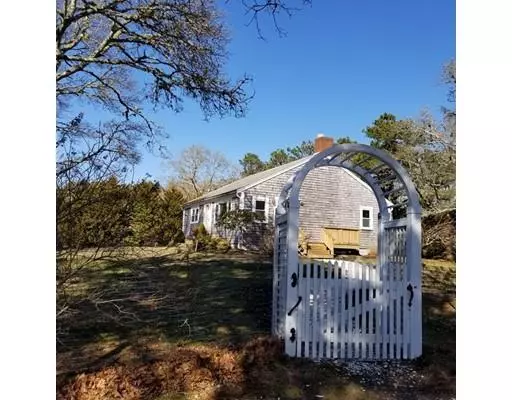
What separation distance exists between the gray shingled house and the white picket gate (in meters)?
5.51

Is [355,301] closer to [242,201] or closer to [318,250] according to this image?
[318,250]

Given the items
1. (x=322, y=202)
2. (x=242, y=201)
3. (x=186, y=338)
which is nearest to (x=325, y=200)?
(x=322, y=202)

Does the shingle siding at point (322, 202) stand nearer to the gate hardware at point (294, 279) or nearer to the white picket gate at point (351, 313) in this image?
the white picket gate at point (351, 313)

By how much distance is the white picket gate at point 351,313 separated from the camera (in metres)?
2.60

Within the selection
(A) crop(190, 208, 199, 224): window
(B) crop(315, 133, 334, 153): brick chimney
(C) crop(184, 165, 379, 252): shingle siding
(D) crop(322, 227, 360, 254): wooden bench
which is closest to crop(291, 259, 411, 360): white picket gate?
(D) crop(322, 227, 360, 254): wooden bench

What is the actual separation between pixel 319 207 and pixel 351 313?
6.69m

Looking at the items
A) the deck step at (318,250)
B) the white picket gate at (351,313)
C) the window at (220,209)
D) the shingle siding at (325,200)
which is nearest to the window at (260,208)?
the shingle siding at (325,200)
